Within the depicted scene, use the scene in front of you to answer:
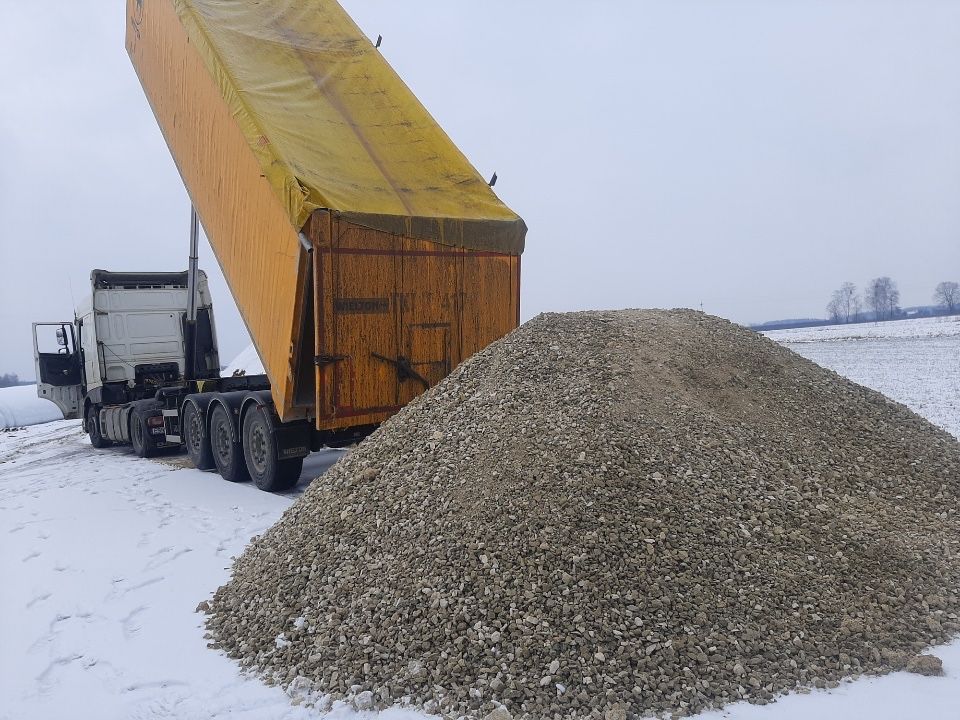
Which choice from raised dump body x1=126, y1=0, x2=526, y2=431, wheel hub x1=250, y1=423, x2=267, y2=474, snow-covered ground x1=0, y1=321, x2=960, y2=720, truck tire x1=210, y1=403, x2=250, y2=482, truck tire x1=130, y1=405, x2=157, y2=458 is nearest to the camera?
snow-covered ground x1=0, y1=321, x2=960, y2=720

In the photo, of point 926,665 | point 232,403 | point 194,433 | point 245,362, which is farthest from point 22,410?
point 926,665

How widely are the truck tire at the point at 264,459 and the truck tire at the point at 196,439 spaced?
1.28 m

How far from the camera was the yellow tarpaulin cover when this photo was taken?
681 cm

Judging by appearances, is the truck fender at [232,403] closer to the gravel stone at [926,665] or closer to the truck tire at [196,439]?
the truck tire at [196,439]

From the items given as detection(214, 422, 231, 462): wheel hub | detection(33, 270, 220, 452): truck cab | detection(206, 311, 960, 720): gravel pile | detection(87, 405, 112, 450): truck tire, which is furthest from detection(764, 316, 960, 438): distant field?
detection(87, 405, 112, 450): truck tire

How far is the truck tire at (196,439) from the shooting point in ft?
31.0

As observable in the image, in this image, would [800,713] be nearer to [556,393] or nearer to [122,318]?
[556,393]

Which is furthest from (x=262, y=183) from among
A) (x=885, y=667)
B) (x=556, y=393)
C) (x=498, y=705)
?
(x=885, y=667)

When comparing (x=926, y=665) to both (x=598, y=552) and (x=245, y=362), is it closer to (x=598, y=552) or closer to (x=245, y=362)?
(x=598, y=552)

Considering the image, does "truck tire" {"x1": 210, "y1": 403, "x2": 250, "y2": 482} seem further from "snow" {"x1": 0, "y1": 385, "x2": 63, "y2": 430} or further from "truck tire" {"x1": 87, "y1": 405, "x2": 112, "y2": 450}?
"snow" {"x1": 0, "y1": 385, "x2": 63, "y2": 430}

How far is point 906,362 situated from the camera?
1927cm

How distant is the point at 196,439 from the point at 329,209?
197 inches

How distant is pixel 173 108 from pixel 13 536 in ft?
18.0

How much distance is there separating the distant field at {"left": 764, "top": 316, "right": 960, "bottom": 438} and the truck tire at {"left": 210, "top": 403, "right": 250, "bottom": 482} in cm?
932
